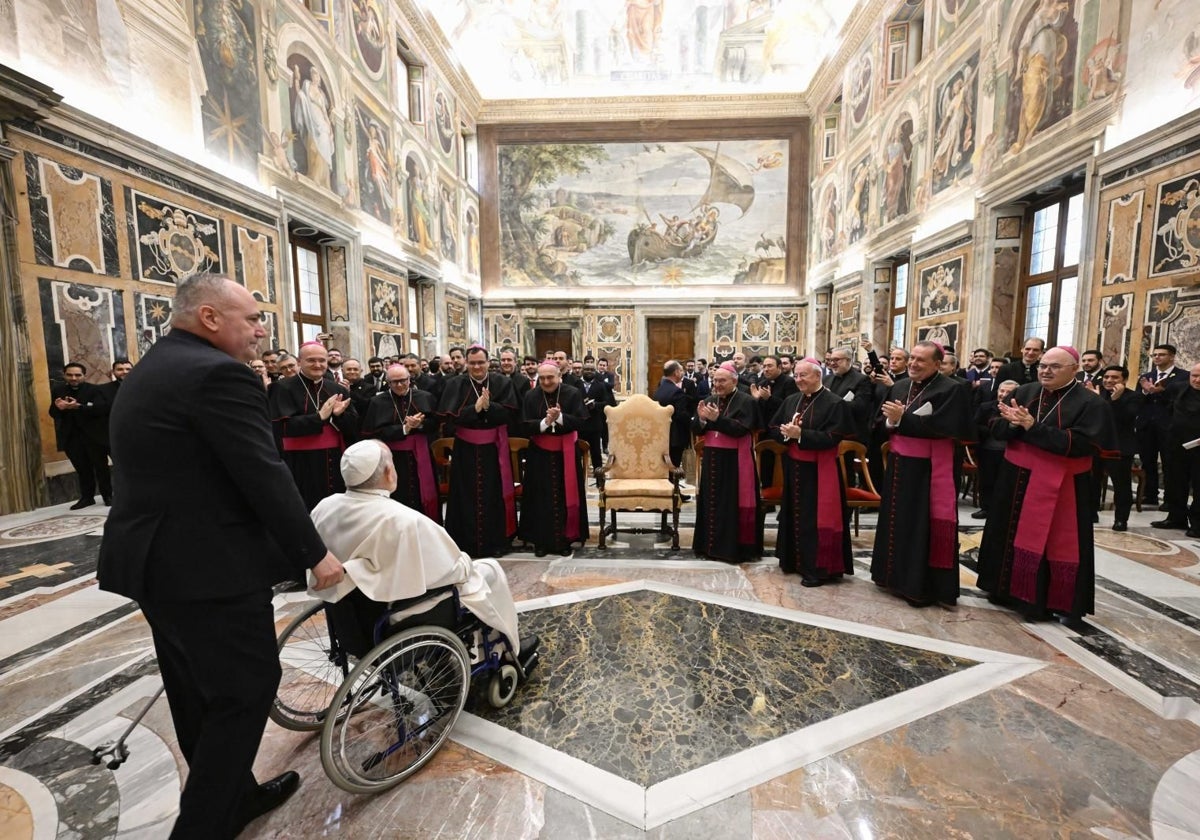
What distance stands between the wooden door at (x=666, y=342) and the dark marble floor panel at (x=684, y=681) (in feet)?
52.9

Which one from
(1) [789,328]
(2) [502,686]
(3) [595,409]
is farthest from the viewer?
(1) [789,328]

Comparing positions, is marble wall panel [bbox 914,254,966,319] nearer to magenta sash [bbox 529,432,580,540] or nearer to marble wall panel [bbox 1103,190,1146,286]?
marble wall panel [bbox 1103,190,1146,286]

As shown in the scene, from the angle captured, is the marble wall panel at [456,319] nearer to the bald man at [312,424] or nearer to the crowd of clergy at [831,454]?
the crowd of clergy at [831,454]

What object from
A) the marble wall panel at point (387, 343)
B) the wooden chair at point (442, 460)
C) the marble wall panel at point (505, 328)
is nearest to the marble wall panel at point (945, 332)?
the wooden chair at point (442, 460)

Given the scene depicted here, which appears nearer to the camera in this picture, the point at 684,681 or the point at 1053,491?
the point at 684,681

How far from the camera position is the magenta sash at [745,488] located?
4.76 m

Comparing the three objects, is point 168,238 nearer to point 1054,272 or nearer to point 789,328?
point 1054,272

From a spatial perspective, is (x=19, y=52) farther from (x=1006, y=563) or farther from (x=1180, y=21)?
(x=1180, y=21)

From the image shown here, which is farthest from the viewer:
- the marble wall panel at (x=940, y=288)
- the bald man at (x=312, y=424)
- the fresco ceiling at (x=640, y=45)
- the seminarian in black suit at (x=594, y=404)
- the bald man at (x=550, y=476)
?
the fresco ceiling at (x=640, y=45)

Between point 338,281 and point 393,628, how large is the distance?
1040 centimetres

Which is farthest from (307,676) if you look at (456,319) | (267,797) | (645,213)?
(645,213)

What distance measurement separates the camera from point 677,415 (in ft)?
26.5

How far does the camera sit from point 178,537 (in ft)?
5.06

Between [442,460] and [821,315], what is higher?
[821,315]
